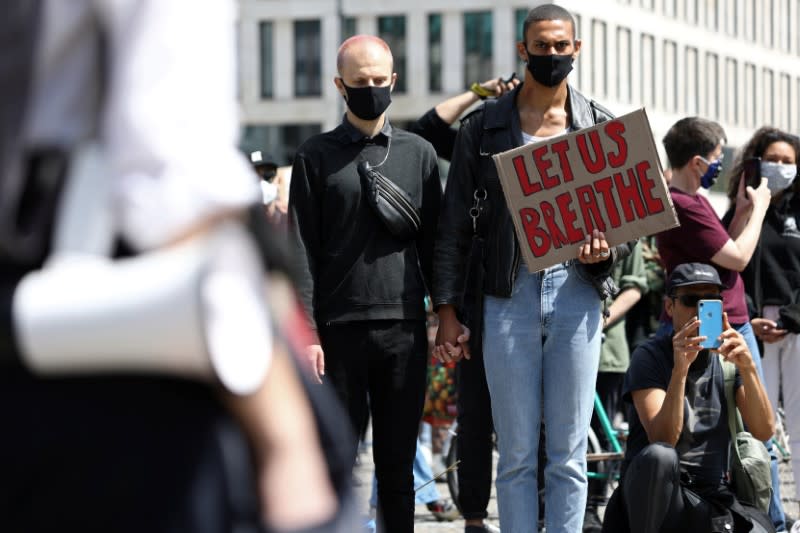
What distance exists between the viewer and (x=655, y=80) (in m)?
80.4

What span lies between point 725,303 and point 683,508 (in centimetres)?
176

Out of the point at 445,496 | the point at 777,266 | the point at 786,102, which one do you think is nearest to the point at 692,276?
the point at 777,266

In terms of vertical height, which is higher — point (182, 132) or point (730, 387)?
point (182, 132)

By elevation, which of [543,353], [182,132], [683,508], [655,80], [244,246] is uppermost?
[655,80]

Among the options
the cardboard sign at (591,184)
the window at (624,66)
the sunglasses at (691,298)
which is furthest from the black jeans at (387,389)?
the window at (624,66)

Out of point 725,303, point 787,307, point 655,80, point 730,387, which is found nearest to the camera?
point 730,387

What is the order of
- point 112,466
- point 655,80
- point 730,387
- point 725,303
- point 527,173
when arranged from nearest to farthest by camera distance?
point 112,466
point 527,173
point 730,387
point 725,303
point 655,80

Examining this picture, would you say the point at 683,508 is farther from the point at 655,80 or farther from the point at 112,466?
the point at 655,80

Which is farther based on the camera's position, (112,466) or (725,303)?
(725,303)

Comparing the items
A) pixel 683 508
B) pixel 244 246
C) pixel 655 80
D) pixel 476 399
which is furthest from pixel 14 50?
pixel 655 80

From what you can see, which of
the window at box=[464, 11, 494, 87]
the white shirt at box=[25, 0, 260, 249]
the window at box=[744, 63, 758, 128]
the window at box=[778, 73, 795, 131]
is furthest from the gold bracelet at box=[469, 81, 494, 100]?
the window at box=[778, 73, 795, 131]

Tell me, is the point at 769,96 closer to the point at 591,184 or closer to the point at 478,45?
the point at 478,45

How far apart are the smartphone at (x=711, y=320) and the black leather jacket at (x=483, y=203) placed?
622mm

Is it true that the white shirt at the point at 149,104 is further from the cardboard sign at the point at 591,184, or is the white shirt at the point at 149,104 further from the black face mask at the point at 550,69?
the black face mask at the point at 550,69
